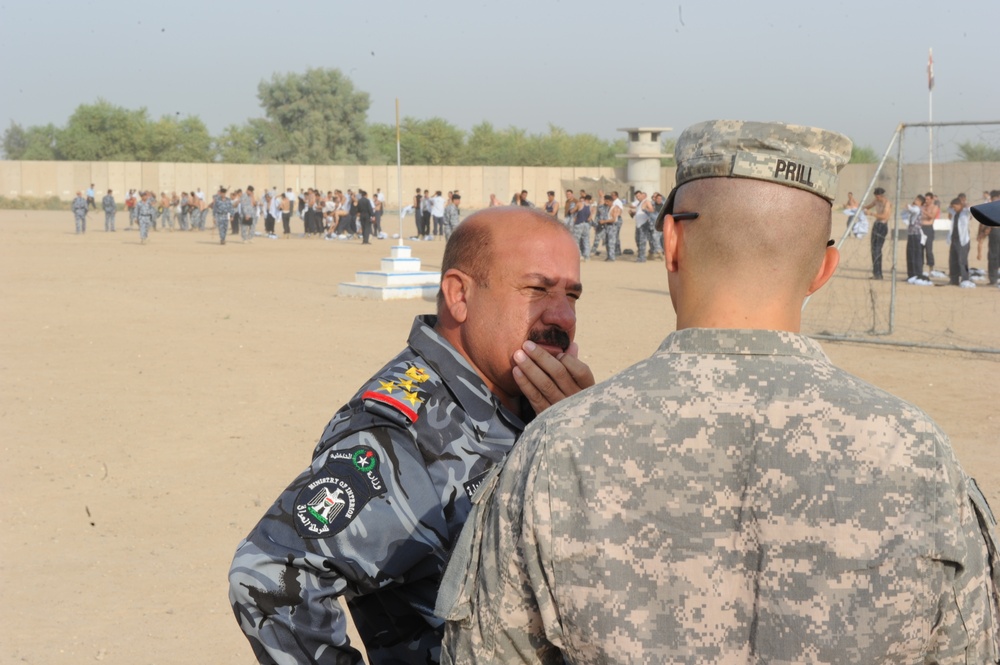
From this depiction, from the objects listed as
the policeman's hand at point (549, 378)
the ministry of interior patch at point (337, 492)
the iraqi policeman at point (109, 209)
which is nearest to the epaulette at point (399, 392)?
the ministry of interior patch at point (337, 492)

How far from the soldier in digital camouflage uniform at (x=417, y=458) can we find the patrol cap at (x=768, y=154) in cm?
71

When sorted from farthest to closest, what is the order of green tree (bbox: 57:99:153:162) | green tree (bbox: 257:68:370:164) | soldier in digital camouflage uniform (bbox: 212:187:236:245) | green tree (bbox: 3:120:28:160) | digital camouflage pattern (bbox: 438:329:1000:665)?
green tree (bbox: 3:120:28:160) → green tree (bbox: 257:68:370:164) → green tree (bbox: 57:99:153:162) → soldier in digital camouflage uniform (bbox: 212:187:236:245) → digital camouflage pattern (bbox: 438:329:1000:665)

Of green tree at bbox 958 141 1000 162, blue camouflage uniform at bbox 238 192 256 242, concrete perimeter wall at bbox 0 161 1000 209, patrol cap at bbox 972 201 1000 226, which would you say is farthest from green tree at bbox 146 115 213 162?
patrol cap at bbox 972 201 1000 226

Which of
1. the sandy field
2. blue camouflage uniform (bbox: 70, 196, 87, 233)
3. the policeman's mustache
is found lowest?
the sandy field

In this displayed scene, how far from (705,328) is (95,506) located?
18.6 ft

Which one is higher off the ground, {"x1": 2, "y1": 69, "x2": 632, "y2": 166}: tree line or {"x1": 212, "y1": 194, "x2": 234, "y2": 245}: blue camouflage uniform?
{"x1": 2, "y1": 69, "x2": 632, "y2": 166}: tree line

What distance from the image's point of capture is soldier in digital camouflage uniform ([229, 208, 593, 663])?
206 centimetres

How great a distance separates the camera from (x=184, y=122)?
7812 cm

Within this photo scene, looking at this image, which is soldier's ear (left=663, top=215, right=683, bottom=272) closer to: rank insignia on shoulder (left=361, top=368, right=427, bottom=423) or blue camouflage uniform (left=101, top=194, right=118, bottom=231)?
rank insignia on shoulder (left=361, top=368, right=427, bottom=423)

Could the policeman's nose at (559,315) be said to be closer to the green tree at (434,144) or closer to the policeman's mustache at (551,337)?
the policeman's mustache at (551,337)

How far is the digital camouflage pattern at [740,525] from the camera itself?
1.41 m

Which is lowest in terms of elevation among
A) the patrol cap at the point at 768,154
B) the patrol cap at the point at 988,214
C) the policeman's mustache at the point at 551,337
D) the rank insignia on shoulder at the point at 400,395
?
the rank insignia on shoulder at the point at 400,395

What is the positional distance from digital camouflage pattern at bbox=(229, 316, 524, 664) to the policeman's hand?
0.53ft

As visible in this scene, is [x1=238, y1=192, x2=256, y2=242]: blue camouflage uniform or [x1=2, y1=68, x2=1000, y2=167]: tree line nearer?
[x1=238, y1=192, x2=256, y2=242]: blue camouflage uniform
